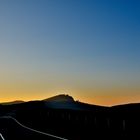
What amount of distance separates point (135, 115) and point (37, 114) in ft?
109

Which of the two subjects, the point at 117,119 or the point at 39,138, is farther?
the point at 39,138

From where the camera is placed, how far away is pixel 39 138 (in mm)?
23234

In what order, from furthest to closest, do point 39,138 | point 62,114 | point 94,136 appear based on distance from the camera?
point 62,114, point 39,138, point 94,136

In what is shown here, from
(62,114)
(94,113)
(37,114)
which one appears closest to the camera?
(94,113)

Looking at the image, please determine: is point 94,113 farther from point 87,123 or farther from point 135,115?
point 135,115

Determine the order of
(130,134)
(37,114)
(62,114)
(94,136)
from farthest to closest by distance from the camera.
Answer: (37,114)
(62,114)
(94,136)
(130,134)

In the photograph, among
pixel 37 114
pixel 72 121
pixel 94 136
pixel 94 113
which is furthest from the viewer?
pixel 37 114

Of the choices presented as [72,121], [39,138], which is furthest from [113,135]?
[72,121]

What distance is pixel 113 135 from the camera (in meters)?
19.4

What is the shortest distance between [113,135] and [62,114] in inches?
610

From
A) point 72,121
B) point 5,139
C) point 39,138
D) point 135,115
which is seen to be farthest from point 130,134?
point 72,121

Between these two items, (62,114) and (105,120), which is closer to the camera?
(105,120)

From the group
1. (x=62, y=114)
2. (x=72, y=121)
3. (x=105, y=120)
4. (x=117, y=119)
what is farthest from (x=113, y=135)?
(x=62, y=114)

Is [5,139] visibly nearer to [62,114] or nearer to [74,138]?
[74,138]
